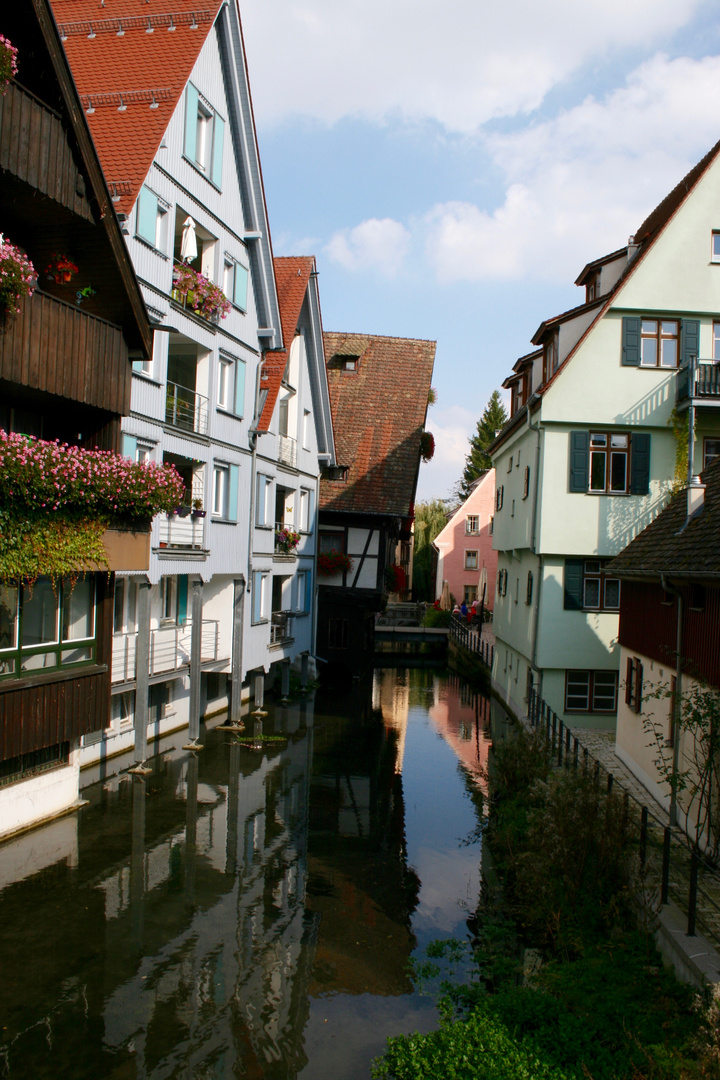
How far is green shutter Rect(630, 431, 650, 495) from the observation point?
20516mm

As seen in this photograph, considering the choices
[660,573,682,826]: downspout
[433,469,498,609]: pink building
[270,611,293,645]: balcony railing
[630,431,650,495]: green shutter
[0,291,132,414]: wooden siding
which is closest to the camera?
[0,291,132,414]: wooden siding

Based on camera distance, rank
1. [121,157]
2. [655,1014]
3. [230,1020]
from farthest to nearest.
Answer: [121,157] → [230,1020] → [655,1014]

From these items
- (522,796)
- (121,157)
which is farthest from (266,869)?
(121,157)

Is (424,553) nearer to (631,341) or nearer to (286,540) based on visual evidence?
(286,540)

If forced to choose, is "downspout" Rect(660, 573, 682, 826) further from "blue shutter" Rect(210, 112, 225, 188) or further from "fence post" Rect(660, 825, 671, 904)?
"blue shutter" Rect(210, 112, 225, 188)

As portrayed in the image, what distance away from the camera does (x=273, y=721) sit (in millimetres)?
23250

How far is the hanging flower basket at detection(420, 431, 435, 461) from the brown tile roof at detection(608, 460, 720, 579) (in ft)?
61.2

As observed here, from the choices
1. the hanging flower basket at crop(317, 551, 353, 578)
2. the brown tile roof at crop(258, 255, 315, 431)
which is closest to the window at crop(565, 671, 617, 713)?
the brown tile roof at crop(258, 255, 315, 431)

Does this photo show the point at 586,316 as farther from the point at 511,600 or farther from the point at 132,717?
the point at 132,717

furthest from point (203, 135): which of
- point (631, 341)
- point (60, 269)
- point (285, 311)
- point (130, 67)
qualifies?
point (631, 341)

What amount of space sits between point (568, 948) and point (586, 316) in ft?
53.4

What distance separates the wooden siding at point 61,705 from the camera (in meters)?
11.6

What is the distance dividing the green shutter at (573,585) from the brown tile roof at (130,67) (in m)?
13.1

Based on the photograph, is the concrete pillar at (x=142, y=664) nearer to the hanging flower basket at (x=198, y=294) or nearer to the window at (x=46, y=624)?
the window at (x=46, y=624)
